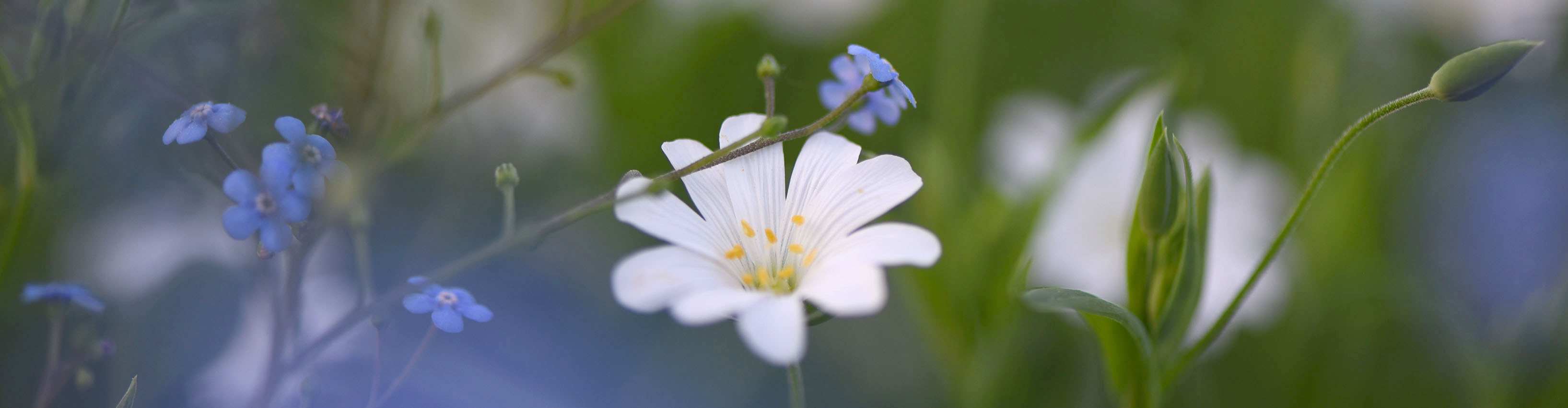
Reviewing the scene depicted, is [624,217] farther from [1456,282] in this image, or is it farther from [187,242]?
[1456,282]

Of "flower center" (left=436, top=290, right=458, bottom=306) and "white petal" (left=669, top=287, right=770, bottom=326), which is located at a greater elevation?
"flower center" (left=436, top=290, right=458, bottom=306)

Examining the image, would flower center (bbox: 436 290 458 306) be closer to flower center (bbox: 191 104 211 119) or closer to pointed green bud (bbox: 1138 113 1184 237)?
flower center (bbox: 191 104 211 119)

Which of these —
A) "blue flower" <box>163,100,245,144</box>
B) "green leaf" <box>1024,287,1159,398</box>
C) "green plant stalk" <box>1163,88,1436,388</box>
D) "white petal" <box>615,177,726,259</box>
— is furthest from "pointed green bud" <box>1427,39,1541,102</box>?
"blue flower" <box>163,100,245,144</box>

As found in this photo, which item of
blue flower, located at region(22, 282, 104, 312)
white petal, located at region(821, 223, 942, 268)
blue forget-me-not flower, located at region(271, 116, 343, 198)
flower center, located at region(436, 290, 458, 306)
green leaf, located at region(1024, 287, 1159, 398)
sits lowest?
green leaf, located at region(1024, 287, 1159, 398)

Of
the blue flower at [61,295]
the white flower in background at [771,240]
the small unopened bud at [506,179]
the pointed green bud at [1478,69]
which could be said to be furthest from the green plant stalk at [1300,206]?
the blue flower at [61,295]

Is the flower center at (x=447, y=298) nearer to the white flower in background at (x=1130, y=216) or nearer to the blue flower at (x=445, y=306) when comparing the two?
the blue flower at (x=445, y=306)
